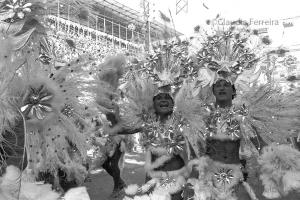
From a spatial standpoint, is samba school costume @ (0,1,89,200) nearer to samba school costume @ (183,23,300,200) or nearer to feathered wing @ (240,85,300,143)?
samba school costume @ (183,23,300,200)

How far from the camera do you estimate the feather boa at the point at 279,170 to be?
3428mm

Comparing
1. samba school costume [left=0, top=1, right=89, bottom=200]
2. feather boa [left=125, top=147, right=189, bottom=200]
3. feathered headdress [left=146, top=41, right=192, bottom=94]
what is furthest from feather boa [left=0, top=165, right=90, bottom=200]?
feathered headdress [left=146, top=41, right=192, bottom=94]

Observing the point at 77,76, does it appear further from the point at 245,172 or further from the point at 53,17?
the point at 245,172

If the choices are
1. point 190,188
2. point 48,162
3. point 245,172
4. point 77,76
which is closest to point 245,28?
point 245,172

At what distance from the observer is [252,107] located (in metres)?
3.88

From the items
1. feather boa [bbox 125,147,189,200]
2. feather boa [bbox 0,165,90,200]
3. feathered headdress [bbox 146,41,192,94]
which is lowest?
feather boa [bbox 125,147,189,200]

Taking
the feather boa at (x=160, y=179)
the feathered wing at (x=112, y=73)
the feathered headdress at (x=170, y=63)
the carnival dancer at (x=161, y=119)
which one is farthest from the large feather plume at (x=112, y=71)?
the feather boa at (x=160, y=179)

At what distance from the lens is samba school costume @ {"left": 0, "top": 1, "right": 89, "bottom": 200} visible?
2.04 meters

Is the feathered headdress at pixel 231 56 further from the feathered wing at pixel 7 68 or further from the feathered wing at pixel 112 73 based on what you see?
the feathered wing at pixel 7 68

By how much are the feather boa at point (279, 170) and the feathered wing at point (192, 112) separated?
654 mm

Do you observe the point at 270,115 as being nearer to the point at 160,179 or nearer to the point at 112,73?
the point at 160,179

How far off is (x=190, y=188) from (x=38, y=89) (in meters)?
2.06

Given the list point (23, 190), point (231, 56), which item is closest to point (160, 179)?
point (231, 56)

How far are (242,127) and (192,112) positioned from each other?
0.59 meters
